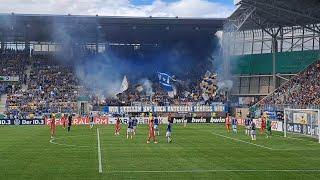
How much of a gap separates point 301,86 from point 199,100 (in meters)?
19.8

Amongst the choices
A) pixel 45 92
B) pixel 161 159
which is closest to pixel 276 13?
pixel 45 92

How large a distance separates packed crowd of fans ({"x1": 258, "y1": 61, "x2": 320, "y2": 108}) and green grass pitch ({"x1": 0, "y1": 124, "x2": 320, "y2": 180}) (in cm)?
2659

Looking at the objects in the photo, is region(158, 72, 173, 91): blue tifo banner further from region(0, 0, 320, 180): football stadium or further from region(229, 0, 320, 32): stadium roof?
region(229, 0, 320, 32): stadium roof

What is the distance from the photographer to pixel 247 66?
84.6m

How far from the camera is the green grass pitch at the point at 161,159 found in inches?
934

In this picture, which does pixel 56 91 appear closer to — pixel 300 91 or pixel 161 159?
pixel 300 91

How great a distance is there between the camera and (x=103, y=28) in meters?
87.8

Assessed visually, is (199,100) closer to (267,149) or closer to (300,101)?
(300,101)

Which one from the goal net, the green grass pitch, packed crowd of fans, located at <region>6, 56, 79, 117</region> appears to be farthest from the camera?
packed crowd of fans, located at <region>6, 56, 79, 117</region>

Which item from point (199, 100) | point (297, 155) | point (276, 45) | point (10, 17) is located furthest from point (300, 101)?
point (10, 17)

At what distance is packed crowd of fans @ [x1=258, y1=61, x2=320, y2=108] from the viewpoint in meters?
67.5

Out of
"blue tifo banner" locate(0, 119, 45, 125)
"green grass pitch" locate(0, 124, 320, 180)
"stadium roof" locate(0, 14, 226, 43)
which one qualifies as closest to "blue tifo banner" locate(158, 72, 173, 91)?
"stadium roof" locate(0, 14, 226, 43)

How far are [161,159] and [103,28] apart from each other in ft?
199

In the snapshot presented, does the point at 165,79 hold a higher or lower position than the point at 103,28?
lower
